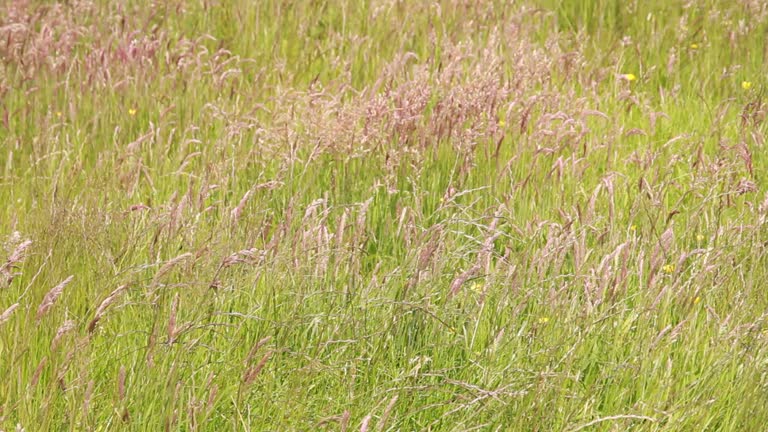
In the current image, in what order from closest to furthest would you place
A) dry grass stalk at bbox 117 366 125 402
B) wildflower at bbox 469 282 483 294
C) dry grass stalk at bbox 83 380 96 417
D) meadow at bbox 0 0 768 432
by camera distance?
1. dry grass stalk at bbox 83 380 96 417
2. dry grass stalk at bbox 117 366 125 402
3. meadow at bbox 0 0 768 432
4. wildflower at bbox 469 282 483 294

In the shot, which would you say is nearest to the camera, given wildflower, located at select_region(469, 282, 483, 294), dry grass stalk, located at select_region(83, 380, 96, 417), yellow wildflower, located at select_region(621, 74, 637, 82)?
dry grass stalk, located at select_region(83, 380, 96, 417)

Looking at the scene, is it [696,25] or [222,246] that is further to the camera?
[696,25]

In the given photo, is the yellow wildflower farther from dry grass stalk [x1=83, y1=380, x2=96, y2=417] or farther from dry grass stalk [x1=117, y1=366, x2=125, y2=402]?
dry grass stalk [x1=83, y1=380, x2=96, y2=417]

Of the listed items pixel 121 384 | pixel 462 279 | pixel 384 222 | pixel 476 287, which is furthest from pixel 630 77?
pixel 121 384

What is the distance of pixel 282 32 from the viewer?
5172mm

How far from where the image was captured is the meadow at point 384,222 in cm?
234

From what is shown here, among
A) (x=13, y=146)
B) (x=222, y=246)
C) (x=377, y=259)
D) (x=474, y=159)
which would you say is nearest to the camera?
(x=222, y=246)

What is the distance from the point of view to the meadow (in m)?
2.34

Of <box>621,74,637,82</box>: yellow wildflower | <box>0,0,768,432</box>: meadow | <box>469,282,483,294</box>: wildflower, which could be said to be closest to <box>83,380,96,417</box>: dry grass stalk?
<box>0,0,768,432</box>: meadow

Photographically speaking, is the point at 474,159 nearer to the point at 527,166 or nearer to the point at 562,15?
the point at 527,166

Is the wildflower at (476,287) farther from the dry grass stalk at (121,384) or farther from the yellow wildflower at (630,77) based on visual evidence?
the yellow wildflower at (630,77)

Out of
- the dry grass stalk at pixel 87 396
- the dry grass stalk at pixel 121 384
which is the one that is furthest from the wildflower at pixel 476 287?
the dry grass stalk at pixel 87 396

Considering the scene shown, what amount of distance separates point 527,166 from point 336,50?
161 cm

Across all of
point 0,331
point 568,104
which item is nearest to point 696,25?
point 568,104
